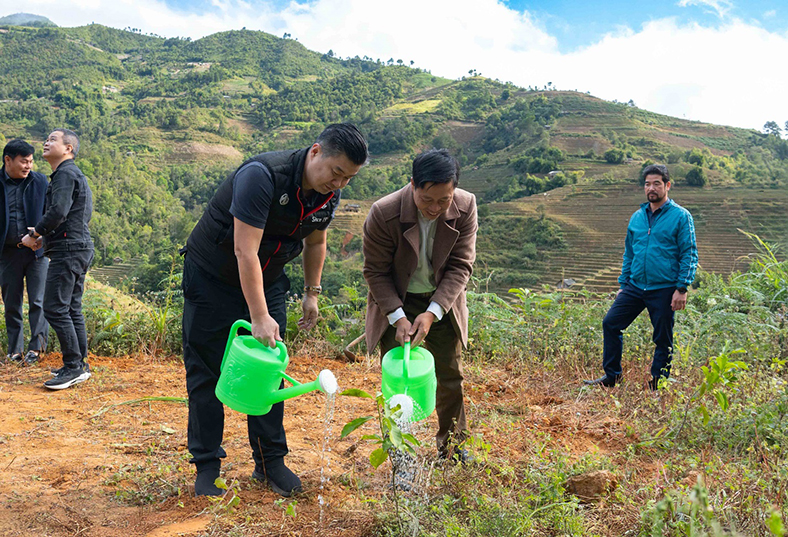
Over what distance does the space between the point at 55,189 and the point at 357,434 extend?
2.36 metres

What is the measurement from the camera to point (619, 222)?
31.4 m

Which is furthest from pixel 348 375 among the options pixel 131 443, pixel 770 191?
pixel 770 191

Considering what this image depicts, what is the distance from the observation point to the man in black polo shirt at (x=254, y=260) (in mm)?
1812

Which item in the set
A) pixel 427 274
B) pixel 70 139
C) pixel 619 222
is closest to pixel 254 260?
pixel 427 274

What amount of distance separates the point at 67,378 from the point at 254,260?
2.48 metres

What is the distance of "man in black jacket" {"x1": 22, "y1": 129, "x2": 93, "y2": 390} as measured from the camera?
3361mm

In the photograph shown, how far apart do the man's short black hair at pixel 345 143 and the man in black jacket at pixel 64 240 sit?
2.34 m

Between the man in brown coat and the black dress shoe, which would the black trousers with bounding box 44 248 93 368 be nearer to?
the man in brown coat

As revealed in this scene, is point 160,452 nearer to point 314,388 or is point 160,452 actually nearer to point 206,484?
point 206,484

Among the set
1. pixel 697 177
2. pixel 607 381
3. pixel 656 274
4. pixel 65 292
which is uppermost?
pixel 697 177

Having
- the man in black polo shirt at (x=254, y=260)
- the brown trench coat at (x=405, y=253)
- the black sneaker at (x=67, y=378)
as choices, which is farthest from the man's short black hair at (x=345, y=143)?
the black sneaker at (x=67, y=378)

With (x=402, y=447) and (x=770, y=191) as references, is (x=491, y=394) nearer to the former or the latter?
(x=402, y=447)

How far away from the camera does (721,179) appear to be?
36.7 m

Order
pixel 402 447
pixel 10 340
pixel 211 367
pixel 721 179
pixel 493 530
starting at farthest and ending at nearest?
pixel 721 179 → pixel 10 340 → pixel 211 367 → pixel 493 530 → pixel 402 447
